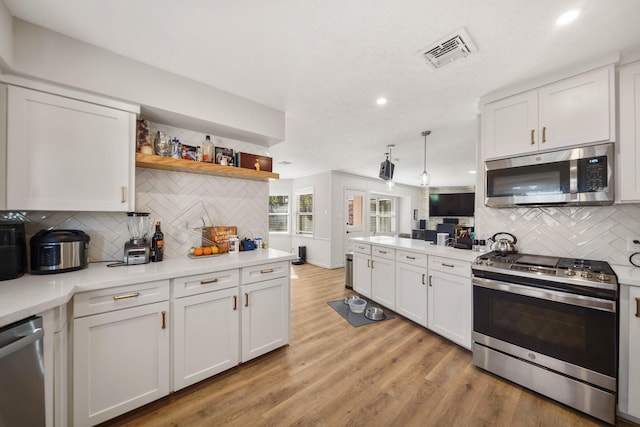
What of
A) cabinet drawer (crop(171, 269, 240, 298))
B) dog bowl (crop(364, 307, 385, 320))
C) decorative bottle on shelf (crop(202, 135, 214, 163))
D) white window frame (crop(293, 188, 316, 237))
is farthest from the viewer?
white window frame (crop(293, 188, 316, 237))

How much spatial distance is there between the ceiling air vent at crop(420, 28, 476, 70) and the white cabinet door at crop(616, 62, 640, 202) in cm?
117

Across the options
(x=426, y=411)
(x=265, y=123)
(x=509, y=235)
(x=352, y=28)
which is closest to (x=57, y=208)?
(x=265, y=123)

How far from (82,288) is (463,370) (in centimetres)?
280

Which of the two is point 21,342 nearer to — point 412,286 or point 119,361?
point 119,361

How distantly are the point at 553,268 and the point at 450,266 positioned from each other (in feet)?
2.44

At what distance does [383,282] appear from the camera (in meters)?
3.13

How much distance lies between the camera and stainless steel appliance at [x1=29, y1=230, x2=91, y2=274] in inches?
56.6

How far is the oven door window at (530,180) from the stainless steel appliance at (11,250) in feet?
11.8

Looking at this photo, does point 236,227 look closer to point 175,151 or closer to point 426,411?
point 175,151

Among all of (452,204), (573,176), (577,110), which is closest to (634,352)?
(573,176)

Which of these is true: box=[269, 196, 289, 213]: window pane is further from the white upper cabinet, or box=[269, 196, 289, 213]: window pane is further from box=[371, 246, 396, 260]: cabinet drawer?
the white upper cabinet

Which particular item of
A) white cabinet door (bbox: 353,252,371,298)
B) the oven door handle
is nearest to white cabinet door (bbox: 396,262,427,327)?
white cabinet door (bbox: 353,252,371,298)

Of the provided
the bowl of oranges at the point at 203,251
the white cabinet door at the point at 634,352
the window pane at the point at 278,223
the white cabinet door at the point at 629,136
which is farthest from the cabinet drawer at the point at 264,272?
the window pane at the point at 278,223

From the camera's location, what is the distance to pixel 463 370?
196 cm
